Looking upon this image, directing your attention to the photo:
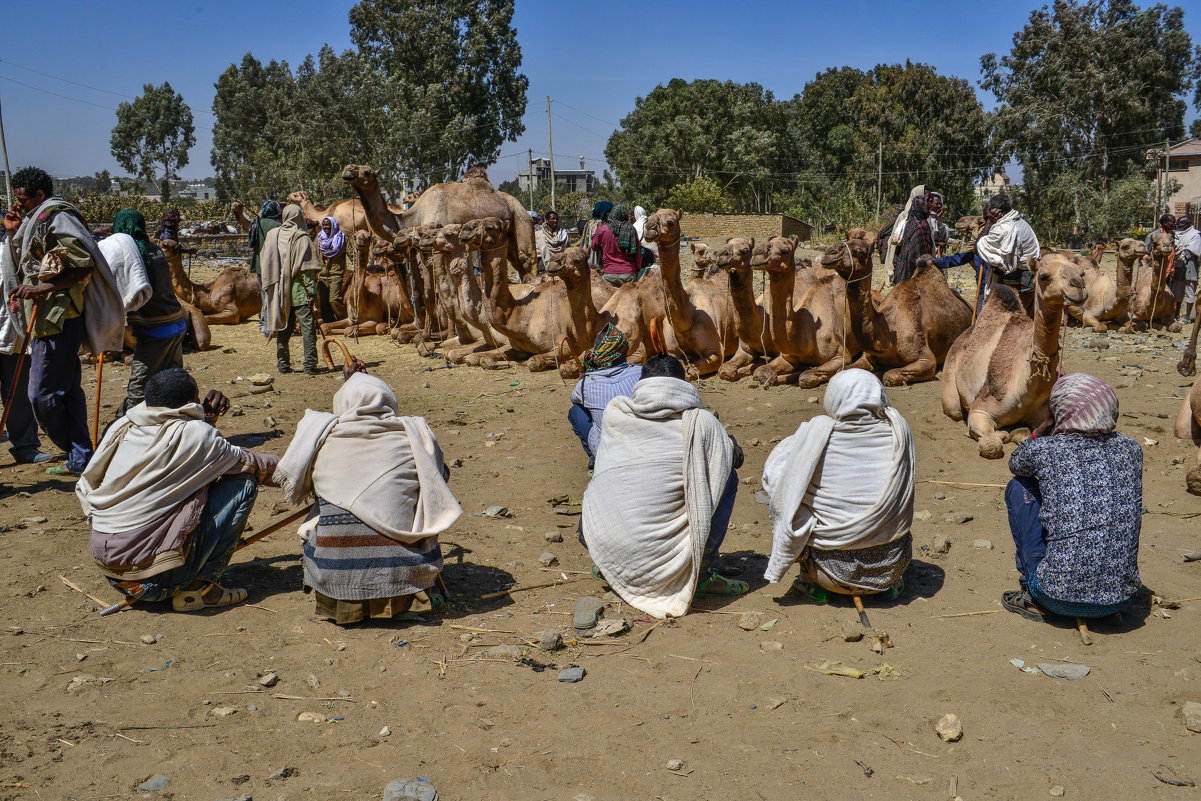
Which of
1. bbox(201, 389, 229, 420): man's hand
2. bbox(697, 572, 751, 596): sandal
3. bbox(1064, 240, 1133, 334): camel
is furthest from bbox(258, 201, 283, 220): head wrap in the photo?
bbox(1064, 240, 1133, 334): camel

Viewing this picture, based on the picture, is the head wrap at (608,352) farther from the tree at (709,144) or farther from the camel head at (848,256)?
the tree at (709,144)

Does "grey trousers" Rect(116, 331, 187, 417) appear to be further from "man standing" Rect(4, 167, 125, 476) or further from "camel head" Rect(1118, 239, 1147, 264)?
"camel head" Rect(1118, 239, 1147, 264)

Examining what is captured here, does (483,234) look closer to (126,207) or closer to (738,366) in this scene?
(738,366)

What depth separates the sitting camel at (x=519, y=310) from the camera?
446 inches

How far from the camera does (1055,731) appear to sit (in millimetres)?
3807

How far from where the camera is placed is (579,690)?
425cm

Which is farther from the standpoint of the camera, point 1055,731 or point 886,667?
point 886,667

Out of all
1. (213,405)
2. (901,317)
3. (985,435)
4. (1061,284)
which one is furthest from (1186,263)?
(213,405)

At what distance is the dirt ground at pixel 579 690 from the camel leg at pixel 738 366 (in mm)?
4029

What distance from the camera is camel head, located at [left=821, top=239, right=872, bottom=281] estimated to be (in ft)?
30.8

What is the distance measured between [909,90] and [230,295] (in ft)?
117

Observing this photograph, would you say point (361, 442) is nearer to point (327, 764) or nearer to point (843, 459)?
point (327, 764)

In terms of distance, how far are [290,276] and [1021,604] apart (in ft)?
28.4

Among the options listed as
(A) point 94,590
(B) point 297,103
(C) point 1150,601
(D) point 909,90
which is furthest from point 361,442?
(B) point 297,103
